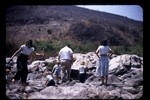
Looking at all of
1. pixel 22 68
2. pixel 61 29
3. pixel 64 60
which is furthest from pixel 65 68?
pixel 61 29

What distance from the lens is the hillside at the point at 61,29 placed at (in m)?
43.5

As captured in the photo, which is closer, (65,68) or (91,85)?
(91,85)

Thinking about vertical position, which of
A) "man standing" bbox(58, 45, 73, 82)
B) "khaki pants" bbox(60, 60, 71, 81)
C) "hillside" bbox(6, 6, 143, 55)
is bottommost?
"khaki pants" bbox(60, 60, 71, 81)

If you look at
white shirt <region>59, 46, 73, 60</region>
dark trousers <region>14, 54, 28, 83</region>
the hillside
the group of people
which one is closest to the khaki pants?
the group of people

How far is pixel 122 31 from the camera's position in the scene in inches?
1939

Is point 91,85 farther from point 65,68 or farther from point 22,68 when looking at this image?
point 22,68

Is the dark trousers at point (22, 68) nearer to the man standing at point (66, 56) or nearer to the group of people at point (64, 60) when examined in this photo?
the group of people at point (64, 60)

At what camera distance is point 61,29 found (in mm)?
46062

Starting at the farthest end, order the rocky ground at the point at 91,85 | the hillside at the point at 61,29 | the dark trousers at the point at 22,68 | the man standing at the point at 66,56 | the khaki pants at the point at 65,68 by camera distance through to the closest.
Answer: the hillside at the point at 61,29, the khaki pants at the point at 65,68, the man standing at the point at 66,56, the dark trousers at the point at 22,68, the rocky ground at the point at 91,85

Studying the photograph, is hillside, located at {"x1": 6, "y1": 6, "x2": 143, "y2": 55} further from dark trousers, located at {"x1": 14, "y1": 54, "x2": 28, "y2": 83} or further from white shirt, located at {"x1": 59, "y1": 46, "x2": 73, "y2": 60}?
dark trousers, located at {"x1": 14, "y1": 54, "x2": 28, "y2": 83}

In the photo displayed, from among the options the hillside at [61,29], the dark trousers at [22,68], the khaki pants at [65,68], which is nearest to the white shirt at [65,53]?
the khaki pants at [65,68]

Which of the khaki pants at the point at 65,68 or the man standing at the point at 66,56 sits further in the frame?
the khaki pants at the point at 65,68

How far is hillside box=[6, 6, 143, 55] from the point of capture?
4347 centimetres
